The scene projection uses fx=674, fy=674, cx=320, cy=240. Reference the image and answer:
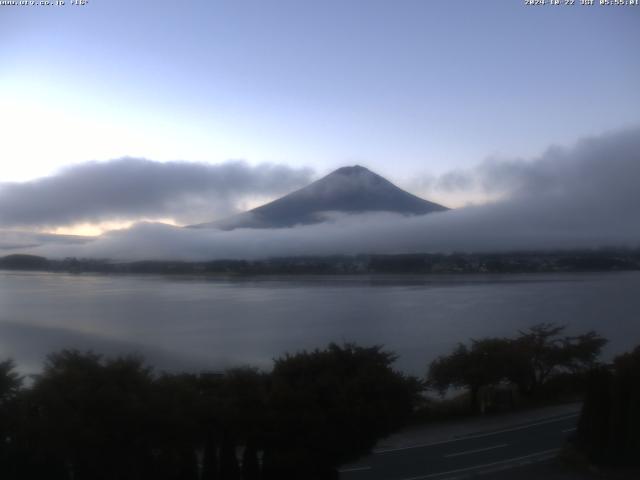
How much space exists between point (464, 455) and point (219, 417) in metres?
4.77

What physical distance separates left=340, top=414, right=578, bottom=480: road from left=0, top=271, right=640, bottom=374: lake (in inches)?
130

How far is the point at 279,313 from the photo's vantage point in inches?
894

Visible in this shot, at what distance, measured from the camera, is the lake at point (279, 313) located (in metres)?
15.6

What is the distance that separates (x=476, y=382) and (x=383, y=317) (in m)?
7.76

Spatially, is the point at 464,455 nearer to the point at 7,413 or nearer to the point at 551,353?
the point at 7,413

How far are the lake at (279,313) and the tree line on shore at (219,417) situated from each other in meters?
4.79

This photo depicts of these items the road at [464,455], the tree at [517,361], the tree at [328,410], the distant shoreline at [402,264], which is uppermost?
the distant shoreline at [402,264]

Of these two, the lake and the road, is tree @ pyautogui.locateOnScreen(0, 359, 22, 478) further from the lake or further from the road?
the road

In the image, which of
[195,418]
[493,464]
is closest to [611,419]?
[493,464]

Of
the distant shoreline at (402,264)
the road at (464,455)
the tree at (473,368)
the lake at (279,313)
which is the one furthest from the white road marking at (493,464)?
the distant shoreline at (402,264)

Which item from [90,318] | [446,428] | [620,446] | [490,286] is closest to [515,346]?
[446,428]

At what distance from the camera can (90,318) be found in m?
17.7

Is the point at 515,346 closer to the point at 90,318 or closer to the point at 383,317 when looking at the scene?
the point at 383,317

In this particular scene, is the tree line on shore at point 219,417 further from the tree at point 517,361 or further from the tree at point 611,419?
the tree at point 517,361
